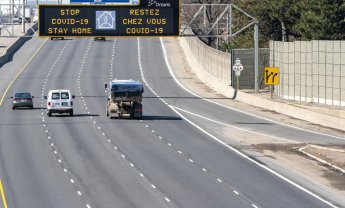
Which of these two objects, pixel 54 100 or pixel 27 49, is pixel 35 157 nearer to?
pixel 54 100

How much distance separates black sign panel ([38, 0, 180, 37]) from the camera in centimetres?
7281

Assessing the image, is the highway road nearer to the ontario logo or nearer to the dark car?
the dark car

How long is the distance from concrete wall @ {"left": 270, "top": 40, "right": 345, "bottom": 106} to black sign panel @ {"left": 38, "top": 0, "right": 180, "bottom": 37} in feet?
32.6

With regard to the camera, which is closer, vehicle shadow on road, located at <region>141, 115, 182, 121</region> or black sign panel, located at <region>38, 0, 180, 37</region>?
vehicle shadow on road, located at <region>141, 115, 182, 121</region>

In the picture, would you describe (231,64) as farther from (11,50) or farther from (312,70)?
(11,50)

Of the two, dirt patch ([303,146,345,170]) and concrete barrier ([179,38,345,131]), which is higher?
concrete barrier ([179,38,345,131])

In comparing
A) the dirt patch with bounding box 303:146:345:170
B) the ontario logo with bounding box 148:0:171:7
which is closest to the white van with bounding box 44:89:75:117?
the ontario logo with bounding box 148:0:171:7

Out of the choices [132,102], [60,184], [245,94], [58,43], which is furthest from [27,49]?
[60,184]

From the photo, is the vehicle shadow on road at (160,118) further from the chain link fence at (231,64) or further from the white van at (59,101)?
the chain link fence at (231,64)

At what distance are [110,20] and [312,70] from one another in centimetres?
1554

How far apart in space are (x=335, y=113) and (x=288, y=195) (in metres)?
26.7

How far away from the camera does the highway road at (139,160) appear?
37.4m

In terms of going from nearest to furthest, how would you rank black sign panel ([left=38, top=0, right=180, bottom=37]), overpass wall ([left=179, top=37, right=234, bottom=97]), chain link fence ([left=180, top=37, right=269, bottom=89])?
black sign panel ([left=38, top=0, right=180, bottom=37]), chain link fence ([left=180, top=37, right=269, bottom=89]), overpass wall ([left=179, top=37, right=234, bottom=97])

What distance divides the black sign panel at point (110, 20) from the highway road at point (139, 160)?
21.0ft
